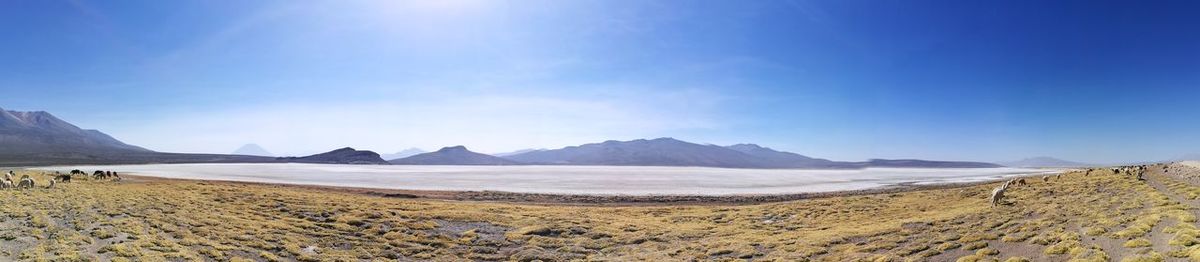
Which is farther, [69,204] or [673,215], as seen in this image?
[673,215]

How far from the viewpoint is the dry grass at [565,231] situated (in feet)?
48.9

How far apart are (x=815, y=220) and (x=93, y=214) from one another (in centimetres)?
3236

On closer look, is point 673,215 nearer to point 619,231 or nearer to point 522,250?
point 619,231

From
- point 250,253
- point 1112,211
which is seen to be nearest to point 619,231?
point 250,253

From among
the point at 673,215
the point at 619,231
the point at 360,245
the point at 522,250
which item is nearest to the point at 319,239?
the point at 360,245

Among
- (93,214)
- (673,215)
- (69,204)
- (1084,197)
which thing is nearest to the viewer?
A: (93,214)

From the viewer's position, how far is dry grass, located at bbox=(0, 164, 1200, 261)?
48.9ft

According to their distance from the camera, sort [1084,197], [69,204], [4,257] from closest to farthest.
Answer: [4,257]
[69,204]
[1084,197]

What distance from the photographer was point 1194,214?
15.1 meters

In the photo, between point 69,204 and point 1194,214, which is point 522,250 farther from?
point 1194,214

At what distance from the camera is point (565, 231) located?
2455cm

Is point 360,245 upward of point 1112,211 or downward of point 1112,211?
downward

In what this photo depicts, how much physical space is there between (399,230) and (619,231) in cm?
1026

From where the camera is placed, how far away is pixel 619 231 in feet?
82.0
